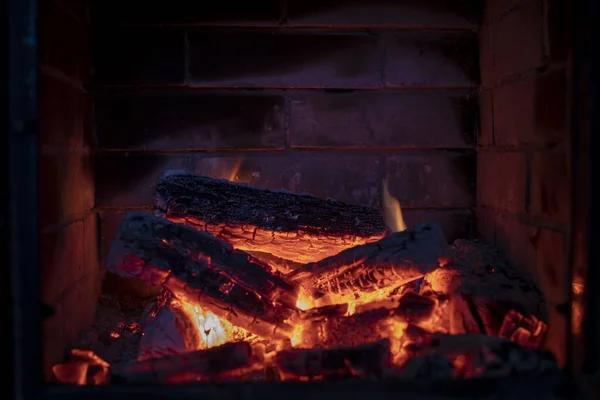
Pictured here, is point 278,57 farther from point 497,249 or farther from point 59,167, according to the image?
point 497,249

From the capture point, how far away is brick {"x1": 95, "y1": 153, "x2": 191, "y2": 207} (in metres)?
1.98

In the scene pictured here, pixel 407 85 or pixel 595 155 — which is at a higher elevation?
A: pixel 407 85

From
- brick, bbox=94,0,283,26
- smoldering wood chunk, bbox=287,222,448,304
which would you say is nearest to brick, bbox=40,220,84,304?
smoldering wood chunk, bbox=287,222,448,304

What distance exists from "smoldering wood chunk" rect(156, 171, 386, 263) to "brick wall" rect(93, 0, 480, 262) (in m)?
0.24

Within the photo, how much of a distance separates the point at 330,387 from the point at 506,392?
39 centimetres

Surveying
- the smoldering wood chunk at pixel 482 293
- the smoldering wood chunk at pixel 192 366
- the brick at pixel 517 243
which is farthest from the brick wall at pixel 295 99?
the smoldering wood chunk at pixel 192 366

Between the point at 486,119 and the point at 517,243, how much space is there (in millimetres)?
508

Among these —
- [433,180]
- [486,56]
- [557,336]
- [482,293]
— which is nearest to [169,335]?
[482,293]

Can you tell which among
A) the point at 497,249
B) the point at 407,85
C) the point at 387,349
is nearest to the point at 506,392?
the point at 387,349

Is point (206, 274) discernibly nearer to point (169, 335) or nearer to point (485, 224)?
point (169, 335)

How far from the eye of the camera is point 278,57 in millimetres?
1980

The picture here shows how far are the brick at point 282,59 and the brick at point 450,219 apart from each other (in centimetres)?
54

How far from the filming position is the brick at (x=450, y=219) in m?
2.07

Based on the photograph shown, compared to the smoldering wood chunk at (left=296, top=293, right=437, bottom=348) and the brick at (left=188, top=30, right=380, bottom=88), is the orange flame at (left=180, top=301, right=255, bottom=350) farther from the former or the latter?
the brick at (left=188, top=30, right=380, bottom=88)
